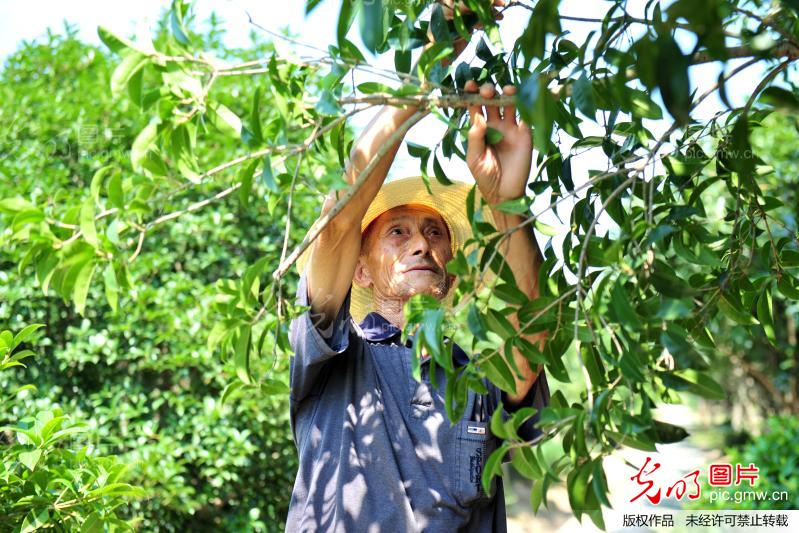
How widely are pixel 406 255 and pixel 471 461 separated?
510mm

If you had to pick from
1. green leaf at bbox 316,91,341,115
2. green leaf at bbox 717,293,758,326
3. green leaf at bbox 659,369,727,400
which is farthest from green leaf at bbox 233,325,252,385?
green leaf at bbox 717,293,758,326

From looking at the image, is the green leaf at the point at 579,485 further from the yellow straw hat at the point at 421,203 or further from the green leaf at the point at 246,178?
the yellow straw hat at the point at 421,203

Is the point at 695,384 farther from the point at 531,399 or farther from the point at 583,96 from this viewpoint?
the point at 531,399

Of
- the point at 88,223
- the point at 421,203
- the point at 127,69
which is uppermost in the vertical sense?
the point at 421,203

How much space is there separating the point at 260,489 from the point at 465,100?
9.10 feet

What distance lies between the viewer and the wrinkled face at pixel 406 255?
2111 mm

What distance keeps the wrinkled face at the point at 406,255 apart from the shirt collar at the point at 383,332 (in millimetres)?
62

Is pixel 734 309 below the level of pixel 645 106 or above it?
below

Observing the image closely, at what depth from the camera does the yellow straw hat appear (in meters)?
2.21

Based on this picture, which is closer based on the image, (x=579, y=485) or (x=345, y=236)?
(x=579, y=485)

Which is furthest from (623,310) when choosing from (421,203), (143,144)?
(421,203)

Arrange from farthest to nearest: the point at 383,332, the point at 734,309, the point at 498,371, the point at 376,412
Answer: the point at 383,332 → the point at 376,412 → the point at 734,309 → the point at 498,371

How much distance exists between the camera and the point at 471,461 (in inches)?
75.2

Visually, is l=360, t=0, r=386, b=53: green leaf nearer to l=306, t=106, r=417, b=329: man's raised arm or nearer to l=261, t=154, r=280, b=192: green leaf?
l=261, t=154, r=280, b=192: green leaf
